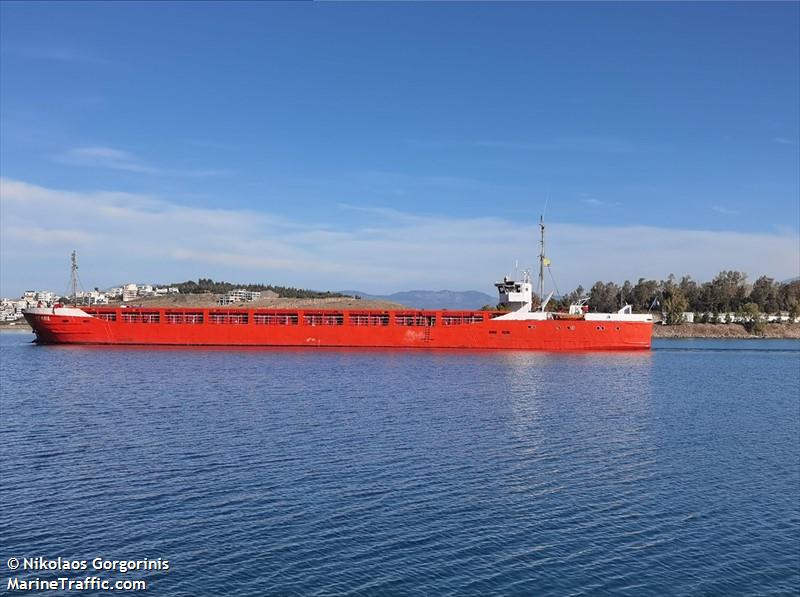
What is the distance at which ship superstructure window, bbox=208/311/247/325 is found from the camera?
75.6 m

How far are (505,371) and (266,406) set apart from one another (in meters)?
24.9

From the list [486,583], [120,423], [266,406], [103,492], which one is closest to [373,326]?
[266,406]

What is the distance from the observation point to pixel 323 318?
253 ft

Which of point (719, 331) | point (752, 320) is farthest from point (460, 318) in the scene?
point (752, 320)

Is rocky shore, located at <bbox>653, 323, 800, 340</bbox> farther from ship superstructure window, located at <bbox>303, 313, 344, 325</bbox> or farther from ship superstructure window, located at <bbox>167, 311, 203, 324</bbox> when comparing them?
ship superstructure window, located at <bbox>167, 311, 203, 324</bbox>

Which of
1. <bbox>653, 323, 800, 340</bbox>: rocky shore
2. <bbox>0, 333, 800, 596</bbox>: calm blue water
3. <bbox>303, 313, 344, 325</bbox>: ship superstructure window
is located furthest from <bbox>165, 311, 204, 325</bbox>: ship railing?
<bbox>653, 323, 800, 340</bbox>: rocky shore

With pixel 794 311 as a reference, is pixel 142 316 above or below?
below

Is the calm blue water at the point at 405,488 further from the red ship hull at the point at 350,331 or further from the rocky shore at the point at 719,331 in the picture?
the rocky shore at the point at 719,331

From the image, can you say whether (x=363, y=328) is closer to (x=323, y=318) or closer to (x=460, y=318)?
(x=323, y=318)

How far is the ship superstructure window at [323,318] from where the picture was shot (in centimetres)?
7650

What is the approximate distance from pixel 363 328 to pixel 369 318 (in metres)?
2.76

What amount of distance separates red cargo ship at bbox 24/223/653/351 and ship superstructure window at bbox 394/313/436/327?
112 millimetres

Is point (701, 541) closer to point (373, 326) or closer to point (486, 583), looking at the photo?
point (486, 583)

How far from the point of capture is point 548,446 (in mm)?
26766
